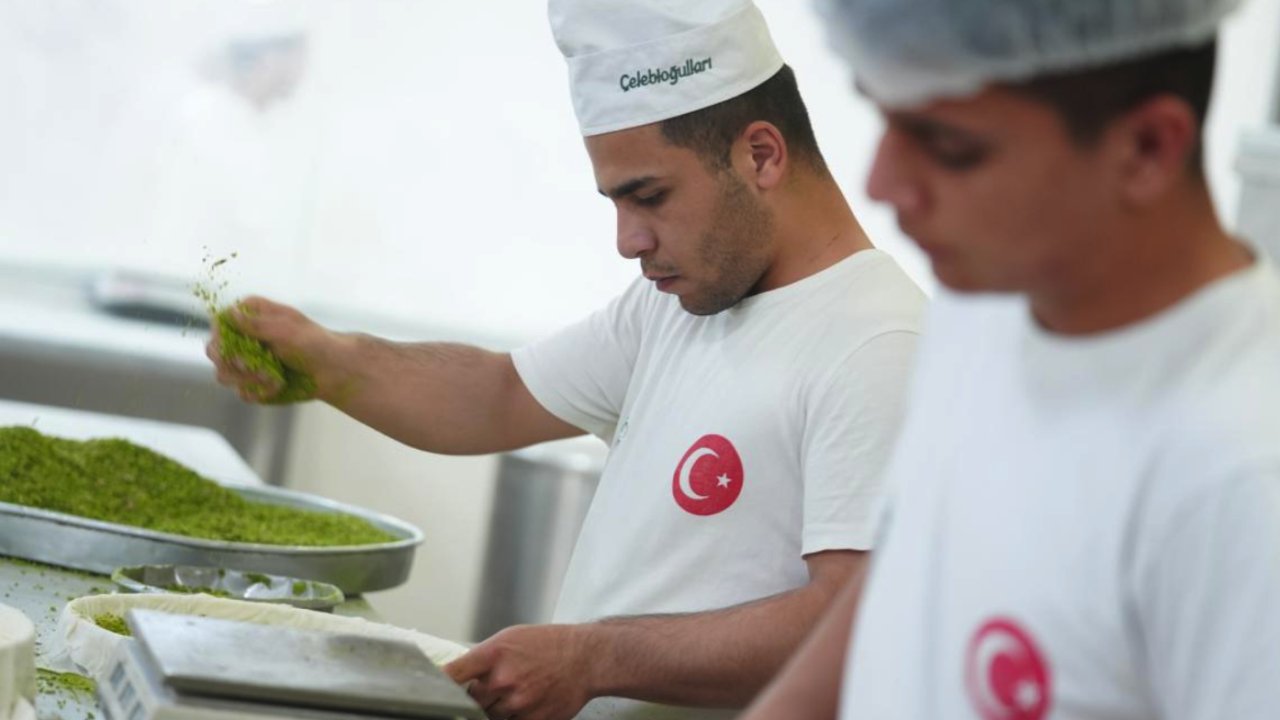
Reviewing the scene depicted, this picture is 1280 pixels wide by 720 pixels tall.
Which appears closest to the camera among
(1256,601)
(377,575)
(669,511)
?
(1256,601)

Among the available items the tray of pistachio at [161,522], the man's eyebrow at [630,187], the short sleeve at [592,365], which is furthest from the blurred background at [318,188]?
the man's eyebrow at [630,187]

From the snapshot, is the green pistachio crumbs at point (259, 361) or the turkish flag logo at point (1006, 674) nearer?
the turkish flag logo at point (1006, 674)

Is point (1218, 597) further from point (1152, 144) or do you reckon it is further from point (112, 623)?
point (112, 623)

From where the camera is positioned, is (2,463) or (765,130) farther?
(2,463)

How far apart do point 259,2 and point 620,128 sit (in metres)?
2.64

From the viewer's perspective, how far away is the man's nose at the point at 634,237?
2.18m

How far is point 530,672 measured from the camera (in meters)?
1.85

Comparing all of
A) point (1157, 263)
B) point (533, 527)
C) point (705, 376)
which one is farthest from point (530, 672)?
point (533, 527)

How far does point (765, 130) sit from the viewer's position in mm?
2193

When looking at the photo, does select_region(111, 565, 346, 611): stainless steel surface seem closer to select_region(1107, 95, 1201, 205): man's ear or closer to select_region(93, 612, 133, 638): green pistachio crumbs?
select_region(93, 612, 133, 638): green pistachio crumbs

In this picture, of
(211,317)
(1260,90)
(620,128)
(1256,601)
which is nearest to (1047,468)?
(1256,601)

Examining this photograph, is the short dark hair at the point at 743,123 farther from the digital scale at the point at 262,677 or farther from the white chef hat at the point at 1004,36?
the white chef hat at the point at 1004,36

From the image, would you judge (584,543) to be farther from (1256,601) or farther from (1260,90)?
(1260,90)

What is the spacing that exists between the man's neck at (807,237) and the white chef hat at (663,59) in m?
0.17
